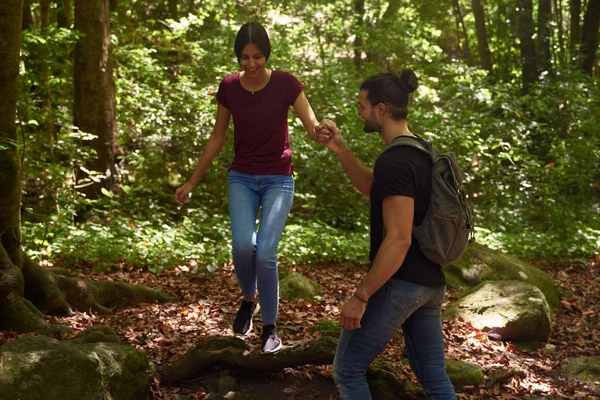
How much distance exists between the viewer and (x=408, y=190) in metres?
3.08

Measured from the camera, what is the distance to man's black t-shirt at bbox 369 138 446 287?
10.2ft

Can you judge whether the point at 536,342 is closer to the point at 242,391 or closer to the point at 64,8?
the point at 242,391

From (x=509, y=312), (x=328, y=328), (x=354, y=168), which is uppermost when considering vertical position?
(x=354, y=168)

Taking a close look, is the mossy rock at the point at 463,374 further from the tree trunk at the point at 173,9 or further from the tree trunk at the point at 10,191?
the tree trunk at the point at 173,9

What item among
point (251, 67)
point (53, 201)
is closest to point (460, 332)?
point (251, 67)

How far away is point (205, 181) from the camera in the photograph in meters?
13.3

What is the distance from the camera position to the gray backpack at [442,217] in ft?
10.6

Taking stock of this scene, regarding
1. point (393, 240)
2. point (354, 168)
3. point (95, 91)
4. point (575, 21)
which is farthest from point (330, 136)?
point (575, 21)

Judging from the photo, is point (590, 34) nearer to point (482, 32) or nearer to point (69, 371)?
point (482, 32)

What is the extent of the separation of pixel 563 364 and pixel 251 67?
4.41 m

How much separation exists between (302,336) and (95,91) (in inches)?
289

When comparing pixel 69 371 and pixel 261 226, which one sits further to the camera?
pixel 261 226

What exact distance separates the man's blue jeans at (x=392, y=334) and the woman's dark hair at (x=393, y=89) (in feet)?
3.06

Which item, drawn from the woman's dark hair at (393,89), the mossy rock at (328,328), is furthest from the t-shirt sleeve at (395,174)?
the mossy rock at (328,328)
